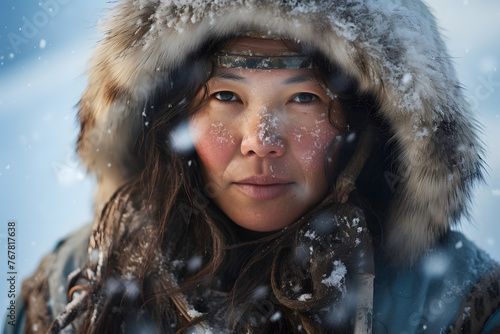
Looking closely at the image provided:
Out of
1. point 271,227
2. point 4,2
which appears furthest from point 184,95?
point 4,2

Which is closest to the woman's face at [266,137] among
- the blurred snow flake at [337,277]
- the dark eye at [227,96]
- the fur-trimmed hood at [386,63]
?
the dark eye at [227,96]

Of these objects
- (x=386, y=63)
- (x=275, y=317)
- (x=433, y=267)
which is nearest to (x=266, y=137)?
(x=386, y=63)

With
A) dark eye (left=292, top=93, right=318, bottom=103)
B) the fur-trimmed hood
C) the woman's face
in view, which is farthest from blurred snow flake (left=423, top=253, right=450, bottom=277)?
dark eye (left=292, top=93, right=318, bottom=103)

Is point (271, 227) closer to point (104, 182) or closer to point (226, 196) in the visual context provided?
point (226, 196)

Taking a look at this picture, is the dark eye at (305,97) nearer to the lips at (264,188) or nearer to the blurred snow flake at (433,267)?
the lips at (264,188)

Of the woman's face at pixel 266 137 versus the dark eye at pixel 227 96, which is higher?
the dark eye at pixel 227 96

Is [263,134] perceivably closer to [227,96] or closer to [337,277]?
[227,96]
